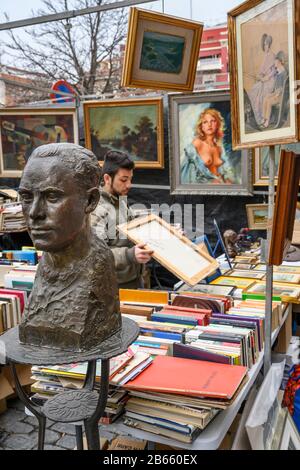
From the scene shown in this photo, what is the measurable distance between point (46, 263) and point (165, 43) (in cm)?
198

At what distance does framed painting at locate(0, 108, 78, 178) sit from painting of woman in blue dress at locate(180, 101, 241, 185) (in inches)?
62.2

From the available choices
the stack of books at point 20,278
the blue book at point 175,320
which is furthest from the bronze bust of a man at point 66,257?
the stack of books at point 20,278

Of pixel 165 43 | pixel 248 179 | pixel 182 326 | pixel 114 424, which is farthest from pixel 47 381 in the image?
pixel 248 179

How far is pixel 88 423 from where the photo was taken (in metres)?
1.45

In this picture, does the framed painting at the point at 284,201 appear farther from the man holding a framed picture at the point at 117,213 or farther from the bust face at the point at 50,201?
the man holding a framed picture at the point at 117,213

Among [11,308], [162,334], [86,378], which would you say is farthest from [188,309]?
[11,308]

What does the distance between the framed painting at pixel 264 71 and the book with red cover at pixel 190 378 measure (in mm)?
946

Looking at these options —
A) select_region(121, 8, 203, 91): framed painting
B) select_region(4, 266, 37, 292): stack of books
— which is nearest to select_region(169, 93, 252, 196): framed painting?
select_region(121, 8, 203, 91): framed painting

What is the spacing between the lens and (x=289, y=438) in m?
1.78

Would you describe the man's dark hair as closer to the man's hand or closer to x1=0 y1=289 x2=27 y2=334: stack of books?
the man's hand

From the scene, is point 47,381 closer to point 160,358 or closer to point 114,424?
point 114,424

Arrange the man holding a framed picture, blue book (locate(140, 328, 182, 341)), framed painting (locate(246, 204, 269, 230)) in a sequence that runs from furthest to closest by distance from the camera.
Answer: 1. framed painting (locate(246, 204, 269, 230))
2. the man holding a framed picture
3. blue book (locate(140, 328, 182, 341))

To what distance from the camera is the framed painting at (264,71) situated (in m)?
1.62

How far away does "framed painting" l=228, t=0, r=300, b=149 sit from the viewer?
162cm
